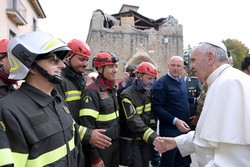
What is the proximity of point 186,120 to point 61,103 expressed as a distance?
10.3ft

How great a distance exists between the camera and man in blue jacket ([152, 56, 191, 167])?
14.8ft

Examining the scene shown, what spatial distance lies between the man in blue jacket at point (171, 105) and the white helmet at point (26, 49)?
2889 mm

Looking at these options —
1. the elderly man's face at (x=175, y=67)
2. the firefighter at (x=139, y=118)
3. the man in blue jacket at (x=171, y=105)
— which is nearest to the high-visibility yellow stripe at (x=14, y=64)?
the firefighter at (x=139, y=118)

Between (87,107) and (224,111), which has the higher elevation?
(224,111)

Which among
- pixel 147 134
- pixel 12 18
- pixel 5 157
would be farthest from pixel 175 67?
pixel 12 18

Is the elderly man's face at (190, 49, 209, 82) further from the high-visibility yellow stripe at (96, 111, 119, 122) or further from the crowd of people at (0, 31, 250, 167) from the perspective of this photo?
the high-visibility yellow stripe at (96, 111, 119, 122)

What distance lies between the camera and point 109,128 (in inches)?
132

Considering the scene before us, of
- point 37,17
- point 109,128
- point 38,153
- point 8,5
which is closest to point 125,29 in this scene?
point 37,17

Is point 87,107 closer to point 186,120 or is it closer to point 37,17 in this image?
point 186,120

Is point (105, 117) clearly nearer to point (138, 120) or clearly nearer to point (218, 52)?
point (138, 120)

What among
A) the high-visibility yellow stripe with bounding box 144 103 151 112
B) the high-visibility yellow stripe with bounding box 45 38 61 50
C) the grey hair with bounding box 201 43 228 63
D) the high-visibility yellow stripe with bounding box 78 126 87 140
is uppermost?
the high-visibility yellow stripe with bounding box 45 38 61 50

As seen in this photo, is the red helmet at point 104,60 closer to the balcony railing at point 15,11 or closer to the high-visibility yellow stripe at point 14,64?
the high-visibility yellow stripe at point 14,64

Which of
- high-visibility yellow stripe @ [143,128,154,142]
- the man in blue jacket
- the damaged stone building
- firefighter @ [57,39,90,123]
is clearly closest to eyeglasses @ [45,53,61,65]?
firefighter @ [57,39,90,123]

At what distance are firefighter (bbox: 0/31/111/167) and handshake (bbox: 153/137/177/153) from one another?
5.12 ft
